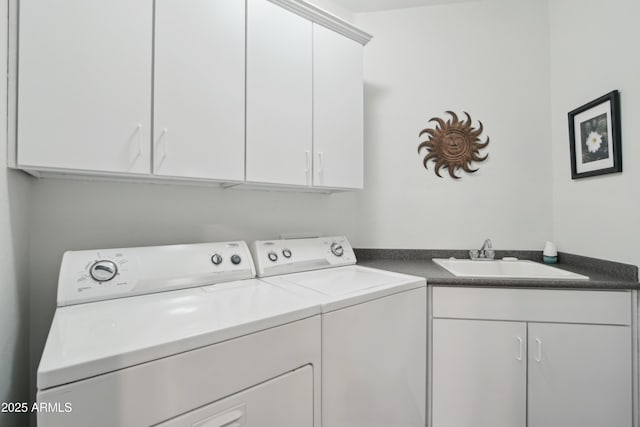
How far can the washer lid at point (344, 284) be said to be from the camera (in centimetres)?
106

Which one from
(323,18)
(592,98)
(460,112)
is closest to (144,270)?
(323,18)

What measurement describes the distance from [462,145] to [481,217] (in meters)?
0.55

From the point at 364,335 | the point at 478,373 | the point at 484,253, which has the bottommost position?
the point at 478,373

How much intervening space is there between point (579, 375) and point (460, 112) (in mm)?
1710

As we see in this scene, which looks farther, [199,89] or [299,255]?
[299,255]

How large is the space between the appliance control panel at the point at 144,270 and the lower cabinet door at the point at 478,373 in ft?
3.64

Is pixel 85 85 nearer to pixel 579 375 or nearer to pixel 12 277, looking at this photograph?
pixel 12 277

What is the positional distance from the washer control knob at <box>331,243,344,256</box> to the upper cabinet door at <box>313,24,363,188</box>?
1.28ft

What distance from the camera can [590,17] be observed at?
1.60 meters

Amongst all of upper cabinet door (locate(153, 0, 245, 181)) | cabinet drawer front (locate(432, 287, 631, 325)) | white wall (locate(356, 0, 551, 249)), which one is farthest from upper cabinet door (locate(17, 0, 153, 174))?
cabinet drawer front (locate(432, 287, 631, 325))

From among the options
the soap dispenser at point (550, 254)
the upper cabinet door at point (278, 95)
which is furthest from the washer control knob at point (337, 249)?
the soap dispenser at point (550, 254)

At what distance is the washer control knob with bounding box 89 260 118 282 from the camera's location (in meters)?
1.03

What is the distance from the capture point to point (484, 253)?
6.26 feet

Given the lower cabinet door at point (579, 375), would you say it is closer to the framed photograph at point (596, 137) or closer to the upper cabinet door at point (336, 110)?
the framed photograph at point (596, 137)
